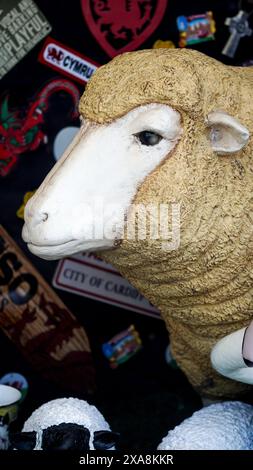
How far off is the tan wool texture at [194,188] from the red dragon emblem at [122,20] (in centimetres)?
40

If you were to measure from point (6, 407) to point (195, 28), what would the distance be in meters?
0.84

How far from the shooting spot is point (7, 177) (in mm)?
1646

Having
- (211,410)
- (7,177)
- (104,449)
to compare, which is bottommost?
(211,410)

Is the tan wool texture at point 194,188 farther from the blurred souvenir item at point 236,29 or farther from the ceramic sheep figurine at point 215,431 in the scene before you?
the blurred souvenir item at point 236,29

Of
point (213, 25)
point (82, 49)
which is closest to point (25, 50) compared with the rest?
point (82, 49)

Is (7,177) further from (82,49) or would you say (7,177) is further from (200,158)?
(200,158)

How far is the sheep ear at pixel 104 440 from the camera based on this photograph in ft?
3.84

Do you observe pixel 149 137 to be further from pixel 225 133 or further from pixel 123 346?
pixel 123 346

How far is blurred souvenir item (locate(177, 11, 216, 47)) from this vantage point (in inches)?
62.2

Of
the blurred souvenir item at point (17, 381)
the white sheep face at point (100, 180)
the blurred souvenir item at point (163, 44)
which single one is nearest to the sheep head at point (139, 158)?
the white sheep face at point (100, 180)

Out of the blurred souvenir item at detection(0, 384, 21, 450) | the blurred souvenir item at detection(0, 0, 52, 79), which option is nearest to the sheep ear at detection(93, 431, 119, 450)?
the blurred souvenir item at detection(0, 384, 21, 450)

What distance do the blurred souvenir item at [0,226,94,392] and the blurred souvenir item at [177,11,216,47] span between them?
22.0 inches

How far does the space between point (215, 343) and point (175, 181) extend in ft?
1.11

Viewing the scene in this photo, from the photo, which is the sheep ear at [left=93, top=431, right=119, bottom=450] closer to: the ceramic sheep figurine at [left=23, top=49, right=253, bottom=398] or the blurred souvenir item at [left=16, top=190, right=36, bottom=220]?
the ceramic sheep figurine at [left=23, top=49, right=253, bottom=398]
